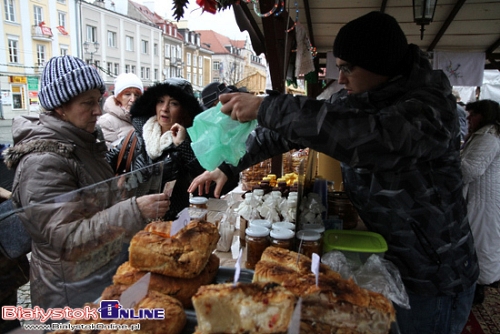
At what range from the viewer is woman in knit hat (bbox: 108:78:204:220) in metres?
2.72

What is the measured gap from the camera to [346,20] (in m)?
4.36

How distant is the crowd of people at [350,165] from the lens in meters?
1.05

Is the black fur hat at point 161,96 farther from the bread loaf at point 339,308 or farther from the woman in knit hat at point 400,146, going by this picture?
the bread loaf at point 339,308

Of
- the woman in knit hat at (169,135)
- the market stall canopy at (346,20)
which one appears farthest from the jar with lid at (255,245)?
the market stall canopy at (346,20)

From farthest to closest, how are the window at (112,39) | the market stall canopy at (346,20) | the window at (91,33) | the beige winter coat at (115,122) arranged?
the window at (112,39)
the window at (91,33)
the beige winter coat at (115,122)
the market stall canopy at (346,20)

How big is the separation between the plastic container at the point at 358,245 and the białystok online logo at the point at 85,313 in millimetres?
836

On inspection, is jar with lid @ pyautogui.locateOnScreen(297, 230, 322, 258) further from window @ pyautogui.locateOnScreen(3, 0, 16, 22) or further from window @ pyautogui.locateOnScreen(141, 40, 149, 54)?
window @ pyautogui.locateOnScreen(141, 40, 149, 54)

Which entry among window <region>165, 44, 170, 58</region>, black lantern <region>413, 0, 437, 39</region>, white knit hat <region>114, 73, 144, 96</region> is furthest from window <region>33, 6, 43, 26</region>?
black lantern <region>413, 0, 437, 39</region>

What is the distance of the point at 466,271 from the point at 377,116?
0.92m

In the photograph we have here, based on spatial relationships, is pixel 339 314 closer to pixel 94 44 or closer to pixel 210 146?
pixel 210 146

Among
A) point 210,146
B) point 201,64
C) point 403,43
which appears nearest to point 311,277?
point 210,146

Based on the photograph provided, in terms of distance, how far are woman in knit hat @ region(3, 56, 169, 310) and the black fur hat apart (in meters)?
0.85

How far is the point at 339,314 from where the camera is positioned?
3.03ft

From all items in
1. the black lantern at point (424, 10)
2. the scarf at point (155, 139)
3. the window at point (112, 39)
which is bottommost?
the scarf at point (155, 139)
